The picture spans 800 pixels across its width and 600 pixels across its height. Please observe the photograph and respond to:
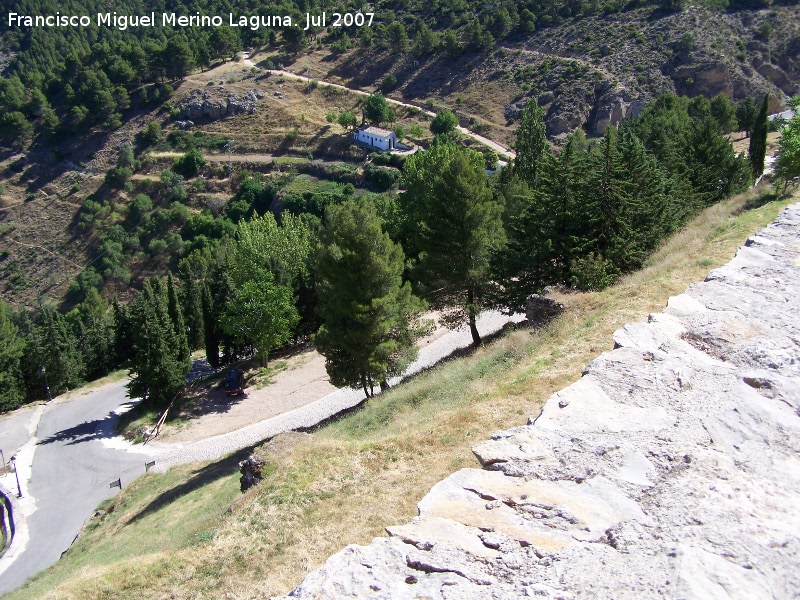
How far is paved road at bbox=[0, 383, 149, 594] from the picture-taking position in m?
24.7

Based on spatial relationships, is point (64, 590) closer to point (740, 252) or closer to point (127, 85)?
point (740, 252)

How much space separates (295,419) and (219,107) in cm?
7400

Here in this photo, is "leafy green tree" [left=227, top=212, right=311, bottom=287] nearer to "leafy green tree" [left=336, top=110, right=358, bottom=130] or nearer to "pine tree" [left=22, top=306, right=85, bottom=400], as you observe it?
"pine tree" [left=22, top=306, right=85, bottom=400]

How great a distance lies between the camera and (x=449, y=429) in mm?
12078

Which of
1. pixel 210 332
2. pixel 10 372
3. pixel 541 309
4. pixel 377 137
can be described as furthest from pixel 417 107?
pixel 541 309

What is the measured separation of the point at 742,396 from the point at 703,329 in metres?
2.70

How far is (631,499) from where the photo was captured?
7277 millimetres

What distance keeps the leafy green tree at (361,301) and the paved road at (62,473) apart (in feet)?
45.2

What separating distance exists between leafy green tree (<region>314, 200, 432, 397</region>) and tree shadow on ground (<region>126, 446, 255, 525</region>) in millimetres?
5655

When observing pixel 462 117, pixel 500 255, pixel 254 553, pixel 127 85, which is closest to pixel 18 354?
pixel 500 255

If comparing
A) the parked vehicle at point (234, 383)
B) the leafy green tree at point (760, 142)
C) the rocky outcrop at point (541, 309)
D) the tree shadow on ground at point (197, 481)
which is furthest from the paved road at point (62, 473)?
the leafy green tree at point (760, 142)

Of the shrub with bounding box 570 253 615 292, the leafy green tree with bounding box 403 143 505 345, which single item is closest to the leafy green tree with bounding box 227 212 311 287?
the leafy green tree with bounding box 403 143 505 345

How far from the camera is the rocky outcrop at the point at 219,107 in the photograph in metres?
89.9

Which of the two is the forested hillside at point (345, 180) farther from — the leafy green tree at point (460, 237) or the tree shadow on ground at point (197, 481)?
the tree shadow on ground at point (197, 481)
